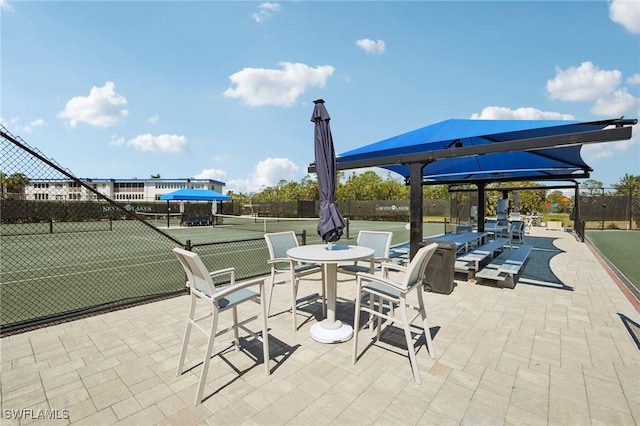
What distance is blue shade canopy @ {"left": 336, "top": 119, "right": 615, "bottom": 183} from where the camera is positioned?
3.94 m

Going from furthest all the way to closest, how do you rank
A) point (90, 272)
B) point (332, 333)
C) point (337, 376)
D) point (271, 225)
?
point (271, 225) → point (90, 272) → point (332, 333) → point (337, 376)

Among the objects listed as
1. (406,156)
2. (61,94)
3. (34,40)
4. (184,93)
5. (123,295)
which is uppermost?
(184,93)

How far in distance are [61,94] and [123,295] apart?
14.6 feet

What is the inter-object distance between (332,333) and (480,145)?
3.57 meters

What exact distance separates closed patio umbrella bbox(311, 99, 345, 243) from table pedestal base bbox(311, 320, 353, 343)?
1016mm

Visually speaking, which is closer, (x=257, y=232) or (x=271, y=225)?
(x=257, y=232)

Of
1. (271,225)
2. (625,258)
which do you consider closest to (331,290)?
(625,258)

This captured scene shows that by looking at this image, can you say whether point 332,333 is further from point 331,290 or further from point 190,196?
point 190,196

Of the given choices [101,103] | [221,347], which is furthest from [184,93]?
[101,103]

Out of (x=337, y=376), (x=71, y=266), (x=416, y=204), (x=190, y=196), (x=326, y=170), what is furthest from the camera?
(x=190, y=196)

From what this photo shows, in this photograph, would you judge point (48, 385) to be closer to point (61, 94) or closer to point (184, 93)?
point (61, 94)

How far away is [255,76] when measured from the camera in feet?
40.2

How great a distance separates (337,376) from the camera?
242 centimetres

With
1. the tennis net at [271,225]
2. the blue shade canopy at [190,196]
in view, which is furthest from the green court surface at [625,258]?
the blue shade canopy at [190,196]
